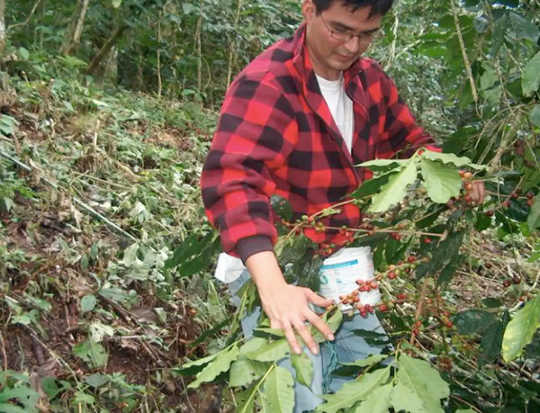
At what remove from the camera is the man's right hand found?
122 cm

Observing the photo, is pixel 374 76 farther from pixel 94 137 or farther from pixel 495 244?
pixel 495 244

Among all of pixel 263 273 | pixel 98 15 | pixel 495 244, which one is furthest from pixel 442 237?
pixel 98 15

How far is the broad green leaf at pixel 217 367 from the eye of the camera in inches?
43.3

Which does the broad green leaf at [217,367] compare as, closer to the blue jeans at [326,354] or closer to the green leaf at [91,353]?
the blue jeans at [326,354]

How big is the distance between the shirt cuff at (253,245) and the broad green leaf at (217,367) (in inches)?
10.4

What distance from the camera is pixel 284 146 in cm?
161

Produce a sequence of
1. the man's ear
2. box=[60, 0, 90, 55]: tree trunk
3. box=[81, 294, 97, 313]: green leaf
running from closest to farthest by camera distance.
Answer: the man's ear, box=[81, 294, 97, 313]: green leaf, box=[60, 0, 90, 55]: tree trunk

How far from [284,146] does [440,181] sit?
66cm

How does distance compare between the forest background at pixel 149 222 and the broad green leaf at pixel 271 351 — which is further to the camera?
the forest background at pixel 149 222

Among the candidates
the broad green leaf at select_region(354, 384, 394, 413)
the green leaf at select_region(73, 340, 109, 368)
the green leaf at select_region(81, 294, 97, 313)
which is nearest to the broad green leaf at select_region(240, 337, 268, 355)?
the broad green leaf at select_region(354, 384, 394, 413)

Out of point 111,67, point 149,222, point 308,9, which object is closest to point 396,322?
point 308,9

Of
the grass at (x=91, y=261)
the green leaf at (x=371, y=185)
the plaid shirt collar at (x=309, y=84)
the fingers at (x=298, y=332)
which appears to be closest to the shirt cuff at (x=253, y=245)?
the fingers at (x=298, y=332)

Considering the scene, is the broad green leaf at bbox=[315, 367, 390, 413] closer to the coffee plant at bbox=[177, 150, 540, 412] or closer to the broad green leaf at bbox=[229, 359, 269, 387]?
the coffee plant at bbox=[177, 150, 540, 412]

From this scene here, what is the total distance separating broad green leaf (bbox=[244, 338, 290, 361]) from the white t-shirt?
0.80 meters
